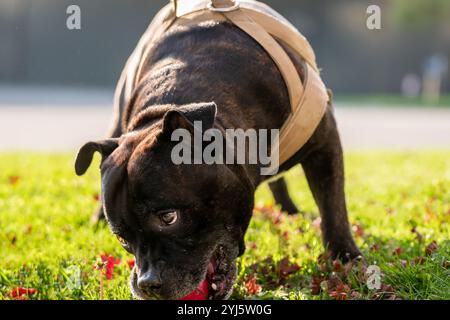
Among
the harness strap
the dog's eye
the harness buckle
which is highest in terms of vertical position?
the harness buckle

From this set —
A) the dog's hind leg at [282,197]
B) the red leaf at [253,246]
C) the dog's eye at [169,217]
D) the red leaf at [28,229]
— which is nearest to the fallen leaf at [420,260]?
the red leaf at [253,246]

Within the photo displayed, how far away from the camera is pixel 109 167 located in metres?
2.80

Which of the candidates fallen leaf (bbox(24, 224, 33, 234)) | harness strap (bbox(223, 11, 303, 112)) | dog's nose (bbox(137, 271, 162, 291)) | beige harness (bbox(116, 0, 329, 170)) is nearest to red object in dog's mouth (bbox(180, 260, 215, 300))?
dog's nose (bbox(137, 271, 162, 291))

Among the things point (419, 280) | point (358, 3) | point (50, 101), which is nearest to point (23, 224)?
point (419, 280)

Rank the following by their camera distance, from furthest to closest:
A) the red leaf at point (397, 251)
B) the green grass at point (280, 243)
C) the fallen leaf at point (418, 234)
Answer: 1. the fallen leaf at point (418, 234)
2. the red leaf at point (397, 251)
3. the green grass at point (280, 243)

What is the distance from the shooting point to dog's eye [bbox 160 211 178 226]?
2639 millimetres

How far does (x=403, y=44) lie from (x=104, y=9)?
10364 millimetres

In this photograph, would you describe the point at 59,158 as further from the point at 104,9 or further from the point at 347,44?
the point at 347,44

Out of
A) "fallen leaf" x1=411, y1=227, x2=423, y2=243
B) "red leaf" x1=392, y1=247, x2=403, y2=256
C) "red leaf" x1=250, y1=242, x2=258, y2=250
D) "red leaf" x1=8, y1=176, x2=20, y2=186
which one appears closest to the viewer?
"red leaf" x1=392, y1=247, x2=403, y2=256

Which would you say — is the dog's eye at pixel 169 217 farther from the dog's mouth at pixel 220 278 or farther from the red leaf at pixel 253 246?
the red leaf at pixel 253 246

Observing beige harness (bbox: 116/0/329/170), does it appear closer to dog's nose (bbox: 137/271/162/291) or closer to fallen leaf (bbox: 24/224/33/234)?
dog's nose (bbox: 137/271/162/291)

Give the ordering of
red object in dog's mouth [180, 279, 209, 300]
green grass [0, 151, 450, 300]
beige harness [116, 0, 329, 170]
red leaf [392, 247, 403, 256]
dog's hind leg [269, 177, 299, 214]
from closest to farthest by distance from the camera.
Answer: red object in dog's mouth [180, 279, 209, 300] < green grass [0, 151, 450, 300] < beige harness [116, 0, 329, 170] < red leaf [392, 247, 403, 256] < dog's hind leg [269, 177, 299, 214]

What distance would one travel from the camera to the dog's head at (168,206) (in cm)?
262

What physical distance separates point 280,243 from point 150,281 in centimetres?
150
